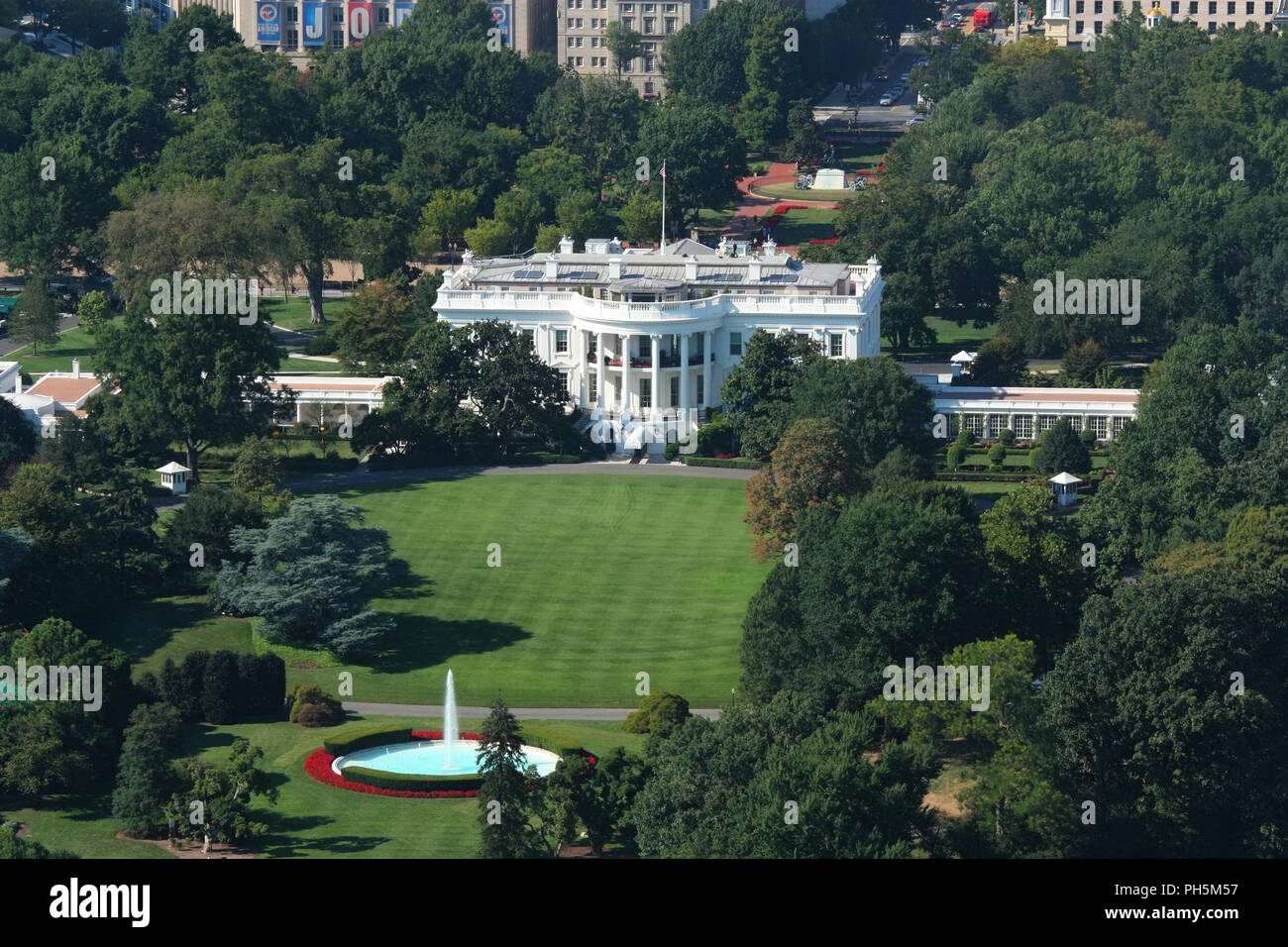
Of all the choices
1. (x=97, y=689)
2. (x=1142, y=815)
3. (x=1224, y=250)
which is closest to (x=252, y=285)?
(x=1224, y=250)

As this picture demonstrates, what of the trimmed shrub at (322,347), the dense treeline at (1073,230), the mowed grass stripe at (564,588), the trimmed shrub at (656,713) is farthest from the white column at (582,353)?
the trimmed shrub at (656,713)

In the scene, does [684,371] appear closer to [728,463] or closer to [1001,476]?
[728,463]

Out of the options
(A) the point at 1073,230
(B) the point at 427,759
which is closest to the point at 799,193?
(A) the point at 1073,230

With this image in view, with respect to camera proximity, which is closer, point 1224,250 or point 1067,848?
point 1067,848

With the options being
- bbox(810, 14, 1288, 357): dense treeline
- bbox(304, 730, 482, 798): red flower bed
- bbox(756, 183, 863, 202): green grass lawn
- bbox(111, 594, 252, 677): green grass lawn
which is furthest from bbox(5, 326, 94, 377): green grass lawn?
bbox(756, 183, 863, 202): green grass lawn

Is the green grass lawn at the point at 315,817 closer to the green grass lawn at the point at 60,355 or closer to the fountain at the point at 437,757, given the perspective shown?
the fountain at the point at 437,757
